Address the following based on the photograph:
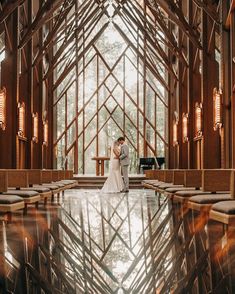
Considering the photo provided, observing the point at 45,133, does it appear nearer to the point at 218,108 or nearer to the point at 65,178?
the point at 65,178

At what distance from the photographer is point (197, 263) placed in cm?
312

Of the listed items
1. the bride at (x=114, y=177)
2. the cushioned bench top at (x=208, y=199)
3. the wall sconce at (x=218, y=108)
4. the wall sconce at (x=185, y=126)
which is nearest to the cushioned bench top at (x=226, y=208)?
the cushioned bench top at (x=208, y=199)

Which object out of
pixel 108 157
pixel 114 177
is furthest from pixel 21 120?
pixel 108 157

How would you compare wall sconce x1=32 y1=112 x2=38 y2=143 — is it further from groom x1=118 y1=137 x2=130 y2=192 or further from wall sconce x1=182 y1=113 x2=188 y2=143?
wall sconce x1=182 y1=113 x2=188 y2=143

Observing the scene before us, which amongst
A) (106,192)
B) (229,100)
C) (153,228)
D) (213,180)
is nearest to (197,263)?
(153,228)

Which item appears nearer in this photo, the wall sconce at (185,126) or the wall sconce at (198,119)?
→ the wall sconce at (198,119)

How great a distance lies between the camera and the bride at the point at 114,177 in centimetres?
1567

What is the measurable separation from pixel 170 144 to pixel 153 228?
1785cm

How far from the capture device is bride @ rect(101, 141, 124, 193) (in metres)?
15.7

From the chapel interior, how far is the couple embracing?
517 millimetres

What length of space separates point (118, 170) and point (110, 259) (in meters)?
12.6

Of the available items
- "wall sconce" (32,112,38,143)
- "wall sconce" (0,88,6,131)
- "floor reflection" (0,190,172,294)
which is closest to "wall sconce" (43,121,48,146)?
"wall sconce" (32,112,38,143)

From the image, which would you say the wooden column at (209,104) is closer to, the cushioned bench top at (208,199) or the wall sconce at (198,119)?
the wall sconce at (198,119)

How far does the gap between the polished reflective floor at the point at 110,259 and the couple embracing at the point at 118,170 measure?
9493 mm
